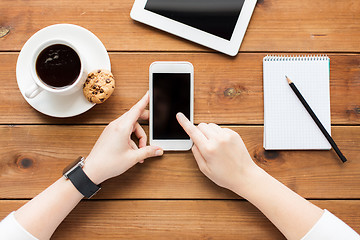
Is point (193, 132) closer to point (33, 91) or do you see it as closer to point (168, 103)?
point (168, 103)

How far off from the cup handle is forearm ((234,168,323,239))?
0.52m

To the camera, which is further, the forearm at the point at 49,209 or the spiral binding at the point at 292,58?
the spiral binding at the point at 292,58

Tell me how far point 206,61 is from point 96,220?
0.49 meters

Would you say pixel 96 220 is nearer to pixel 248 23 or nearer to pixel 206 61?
pixel 206 61

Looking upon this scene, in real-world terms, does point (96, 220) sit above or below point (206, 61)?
below

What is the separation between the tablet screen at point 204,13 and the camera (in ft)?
2.61

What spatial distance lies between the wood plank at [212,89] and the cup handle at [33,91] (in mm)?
99

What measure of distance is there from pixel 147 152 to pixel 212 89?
0.23m

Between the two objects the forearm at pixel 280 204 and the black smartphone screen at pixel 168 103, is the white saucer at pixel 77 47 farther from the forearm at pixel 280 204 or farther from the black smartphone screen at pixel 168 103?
the forearm at pixel 280 204

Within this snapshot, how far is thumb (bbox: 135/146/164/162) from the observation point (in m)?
0.74

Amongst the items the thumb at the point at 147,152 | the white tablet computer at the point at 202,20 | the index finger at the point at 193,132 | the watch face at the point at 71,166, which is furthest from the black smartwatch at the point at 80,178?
the white tablet computer at the point at 202,20

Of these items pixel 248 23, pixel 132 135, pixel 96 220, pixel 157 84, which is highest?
pixel 248 23

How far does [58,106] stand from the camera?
2.49ft

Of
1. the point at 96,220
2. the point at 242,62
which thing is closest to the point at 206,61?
the point at 242,62
